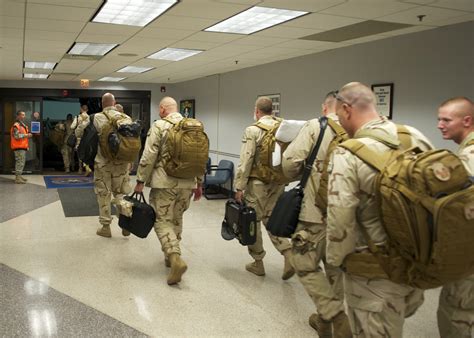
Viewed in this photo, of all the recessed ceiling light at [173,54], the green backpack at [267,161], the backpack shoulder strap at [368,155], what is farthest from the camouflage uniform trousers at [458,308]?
the recessed ceiling light at [173,54]

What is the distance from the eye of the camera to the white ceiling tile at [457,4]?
356 centimetres

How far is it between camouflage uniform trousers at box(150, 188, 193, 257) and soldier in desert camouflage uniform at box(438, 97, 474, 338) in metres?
2.26

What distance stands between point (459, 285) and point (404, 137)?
3.24ft

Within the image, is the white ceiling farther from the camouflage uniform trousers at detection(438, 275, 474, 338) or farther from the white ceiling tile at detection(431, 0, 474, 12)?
the camouflage uniform trousers at detection(438, 275, 474, 338)

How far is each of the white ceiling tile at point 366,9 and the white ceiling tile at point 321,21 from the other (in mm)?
143

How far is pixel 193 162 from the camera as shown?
395 centimetres

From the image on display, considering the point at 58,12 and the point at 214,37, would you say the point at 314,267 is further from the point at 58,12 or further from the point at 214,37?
the point at 214,37

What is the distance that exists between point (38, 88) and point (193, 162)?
31.2ft

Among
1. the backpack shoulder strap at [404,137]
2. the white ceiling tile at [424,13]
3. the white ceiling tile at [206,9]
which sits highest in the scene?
the white ceiling tile at [424,13]

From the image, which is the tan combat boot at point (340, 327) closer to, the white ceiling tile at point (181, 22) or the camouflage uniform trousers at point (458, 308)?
the camouflage uniform trousers at point (458, 308)

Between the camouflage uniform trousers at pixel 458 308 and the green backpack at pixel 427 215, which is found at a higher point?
the green backpack at pixel 427 215

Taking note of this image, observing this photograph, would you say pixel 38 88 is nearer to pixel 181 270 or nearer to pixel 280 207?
pixel 181 270

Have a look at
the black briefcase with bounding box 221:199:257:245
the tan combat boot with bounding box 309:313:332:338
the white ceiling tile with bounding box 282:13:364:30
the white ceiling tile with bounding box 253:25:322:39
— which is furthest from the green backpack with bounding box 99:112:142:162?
the tan combat boot with bounding box 309:313:332:338

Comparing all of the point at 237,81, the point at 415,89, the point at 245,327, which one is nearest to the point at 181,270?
the point at 245,327
